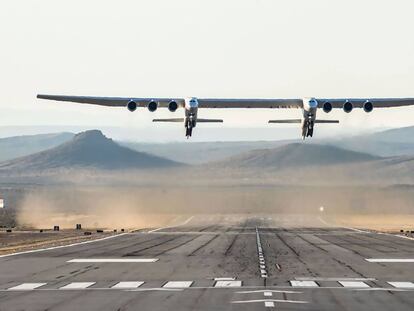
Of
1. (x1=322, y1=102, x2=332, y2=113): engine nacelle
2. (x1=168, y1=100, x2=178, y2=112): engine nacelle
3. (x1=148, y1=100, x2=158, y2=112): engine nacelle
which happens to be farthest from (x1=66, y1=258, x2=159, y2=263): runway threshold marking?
(x1=322, y1=102, x2=332, y2=113): engine nacelle

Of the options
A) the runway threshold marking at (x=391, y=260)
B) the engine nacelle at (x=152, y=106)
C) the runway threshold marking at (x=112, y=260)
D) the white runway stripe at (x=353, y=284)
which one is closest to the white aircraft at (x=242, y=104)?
the engine nacelle at (x=152, y=106)

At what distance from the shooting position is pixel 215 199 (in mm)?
149125

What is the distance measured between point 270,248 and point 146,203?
92.0 meters

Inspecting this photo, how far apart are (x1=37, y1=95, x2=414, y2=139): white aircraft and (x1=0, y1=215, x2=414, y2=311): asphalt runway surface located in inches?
465

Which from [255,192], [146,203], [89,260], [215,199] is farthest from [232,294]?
[255,192]

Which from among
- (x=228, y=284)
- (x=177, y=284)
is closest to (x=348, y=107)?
(x=228, y=284)

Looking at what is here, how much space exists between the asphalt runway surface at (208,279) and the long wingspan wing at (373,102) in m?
15.5

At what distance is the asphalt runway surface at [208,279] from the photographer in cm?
2039

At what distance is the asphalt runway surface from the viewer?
66.9 feet

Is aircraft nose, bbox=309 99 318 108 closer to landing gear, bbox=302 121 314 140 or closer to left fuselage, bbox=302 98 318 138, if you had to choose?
left fuselage, bbox=302 98 318 138

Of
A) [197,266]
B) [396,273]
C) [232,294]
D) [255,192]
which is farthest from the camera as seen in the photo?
[255,192]

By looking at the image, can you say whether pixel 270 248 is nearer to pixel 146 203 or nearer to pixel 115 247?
pixel 115 247

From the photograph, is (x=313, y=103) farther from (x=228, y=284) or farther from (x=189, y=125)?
(x=228, y=284)

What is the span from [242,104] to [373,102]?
9.43 meters
